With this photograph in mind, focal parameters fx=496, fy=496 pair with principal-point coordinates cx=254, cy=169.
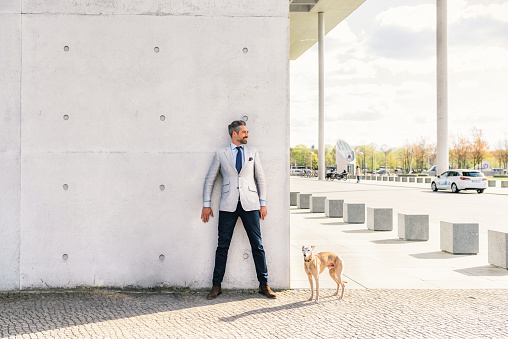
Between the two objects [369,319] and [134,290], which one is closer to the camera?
[369,319]

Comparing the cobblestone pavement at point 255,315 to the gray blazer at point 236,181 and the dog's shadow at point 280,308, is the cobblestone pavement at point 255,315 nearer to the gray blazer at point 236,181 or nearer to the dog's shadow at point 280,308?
the dog's shadow at point 280,308

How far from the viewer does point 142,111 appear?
657 centimetres

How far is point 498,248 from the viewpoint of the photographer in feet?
27.1

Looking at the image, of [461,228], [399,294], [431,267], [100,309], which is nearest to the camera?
[100,309]

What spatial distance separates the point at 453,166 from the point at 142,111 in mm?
95296

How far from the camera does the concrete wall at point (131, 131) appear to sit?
6.44 m

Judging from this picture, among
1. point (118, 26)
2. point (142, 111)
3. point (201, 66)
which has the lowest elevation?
point (142, 111)

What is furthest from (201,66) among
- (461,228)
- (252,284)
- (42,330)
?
(461,228)

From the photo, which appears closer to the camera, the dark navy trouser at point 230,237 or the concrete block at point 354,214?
the dark navy trouser at point 230,237

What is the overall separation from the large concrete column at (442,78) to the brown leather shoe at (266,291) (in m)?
34.7

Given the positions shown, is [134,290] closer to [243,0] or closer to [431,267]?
[243,0]

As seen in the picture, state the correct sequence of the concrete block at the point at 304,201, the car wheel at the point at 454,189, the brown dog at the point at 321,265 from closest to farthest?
1. the brown dog at the point at 321,265
2. the concrete block at the point at 304,201
3. the car wheel at the point at 454,189

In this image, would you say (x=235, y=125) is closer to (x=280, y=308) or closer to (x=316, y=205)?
(x=280, y=308)

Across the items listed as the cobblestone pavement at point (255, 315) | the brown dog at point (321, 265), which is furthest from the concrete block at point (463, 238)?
the brown dog at point (321, 265)
